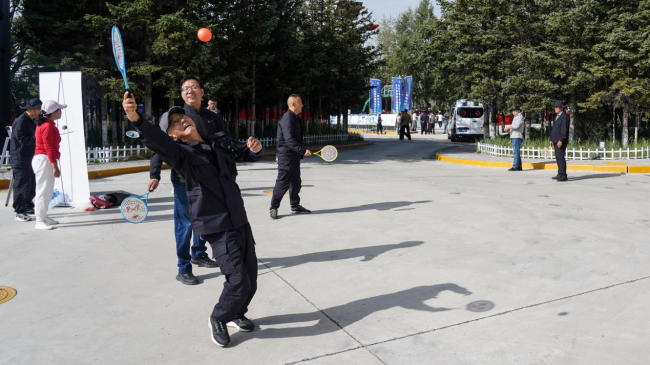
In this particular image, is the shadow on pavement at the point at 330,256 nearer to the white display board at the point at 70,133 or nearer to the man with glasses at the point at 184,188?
the man with glasses at the point at 184,188

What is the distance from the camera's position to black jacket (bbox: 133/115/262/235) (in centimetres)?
406

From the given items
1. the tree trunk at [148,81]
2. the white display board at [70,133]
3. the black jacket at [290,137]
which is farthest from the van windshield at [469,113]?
the white display board at [70,133]

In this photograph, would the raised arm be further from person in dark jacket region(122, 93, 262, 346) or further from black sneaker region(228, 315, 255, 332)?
black sneaker region(228, 315, 255, 332)

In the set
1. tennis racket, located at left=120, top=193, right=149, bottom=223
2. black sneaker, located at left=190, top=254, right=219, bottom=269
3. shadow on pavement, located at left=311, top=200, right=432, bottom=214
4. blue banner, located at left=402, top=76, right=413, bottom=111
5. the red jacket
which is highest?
blue banner, located at left=402, top=76, right=413, bottom=111

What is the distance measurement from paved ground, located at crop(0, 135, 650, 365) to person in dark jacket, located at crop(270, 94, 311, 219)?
0.46 metres

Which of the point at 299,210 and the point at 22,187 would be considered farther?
the point at 299,210

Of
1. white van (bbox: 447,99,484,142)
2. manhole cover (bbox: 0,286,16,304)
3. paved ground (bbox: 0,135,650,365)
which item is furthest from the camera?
white van (bbox: 447,99,484,142)

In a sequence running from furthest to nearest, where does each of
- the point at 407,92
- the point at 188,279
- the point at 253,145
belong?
the point at 407,92
the point at 188,279
the point at 253,145

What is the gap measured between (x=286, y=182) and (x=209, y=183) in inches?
189

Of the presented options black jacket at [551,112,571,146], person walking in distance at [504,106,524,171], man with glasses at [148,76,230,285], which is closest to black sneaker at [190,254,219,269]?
man with glasses at [148,76,230,285]

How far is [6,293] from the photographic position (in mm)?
5219

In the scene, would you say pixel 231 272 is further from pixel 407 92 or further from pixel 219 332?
pixel 407 92

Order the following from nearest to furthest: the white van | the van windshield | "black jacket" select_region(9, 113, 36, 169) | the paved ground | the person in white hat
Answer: the paved ground < the person in white hat < "black jacket" select_region(9, 113, 36, 169) < the white van < the van windshield

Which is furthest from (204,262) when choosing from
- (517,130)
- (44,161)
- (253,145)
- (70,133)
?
(517,130)
